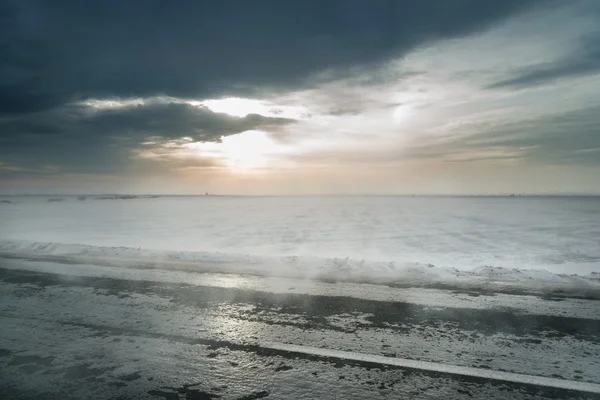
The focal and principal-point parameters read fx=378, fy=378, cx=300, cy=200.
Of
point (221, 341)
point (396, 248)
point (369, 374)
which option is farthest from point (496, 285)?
point (396, 248)

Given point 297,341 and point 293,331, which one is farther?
point 293,331

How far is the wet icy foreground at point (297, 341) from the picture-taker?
3.49 m

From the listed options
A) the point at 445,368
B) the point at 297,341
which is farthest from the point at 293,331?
the point at 445,368

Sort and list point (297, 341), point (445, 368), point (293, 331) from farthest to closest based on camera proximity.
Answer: point (293, 331), point (297, 341), point (445, 368)

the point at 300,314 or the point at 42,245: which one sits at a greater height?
the point at 42,245

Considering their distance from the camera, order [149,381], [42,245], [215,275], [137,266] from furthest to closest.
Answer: [42,245], [137,266], [215,275], [149,381]

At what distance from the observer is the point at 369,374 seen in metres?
3.69

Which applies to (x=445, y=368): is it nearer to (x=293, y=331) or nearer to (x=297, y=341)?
(x=297, y=341)

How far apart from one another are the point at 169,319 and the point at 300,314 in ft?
6.23

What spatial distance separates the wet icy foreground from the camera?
3488mm

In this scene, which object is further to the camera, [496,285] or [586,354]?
[496,285]

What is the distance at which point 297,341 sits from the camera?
4551 millimetres

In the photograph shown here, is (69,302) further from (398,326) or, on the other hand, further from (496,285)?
(496,285)

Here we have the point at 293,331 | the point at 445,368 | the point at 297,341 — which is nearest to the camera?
the point at 445,368
